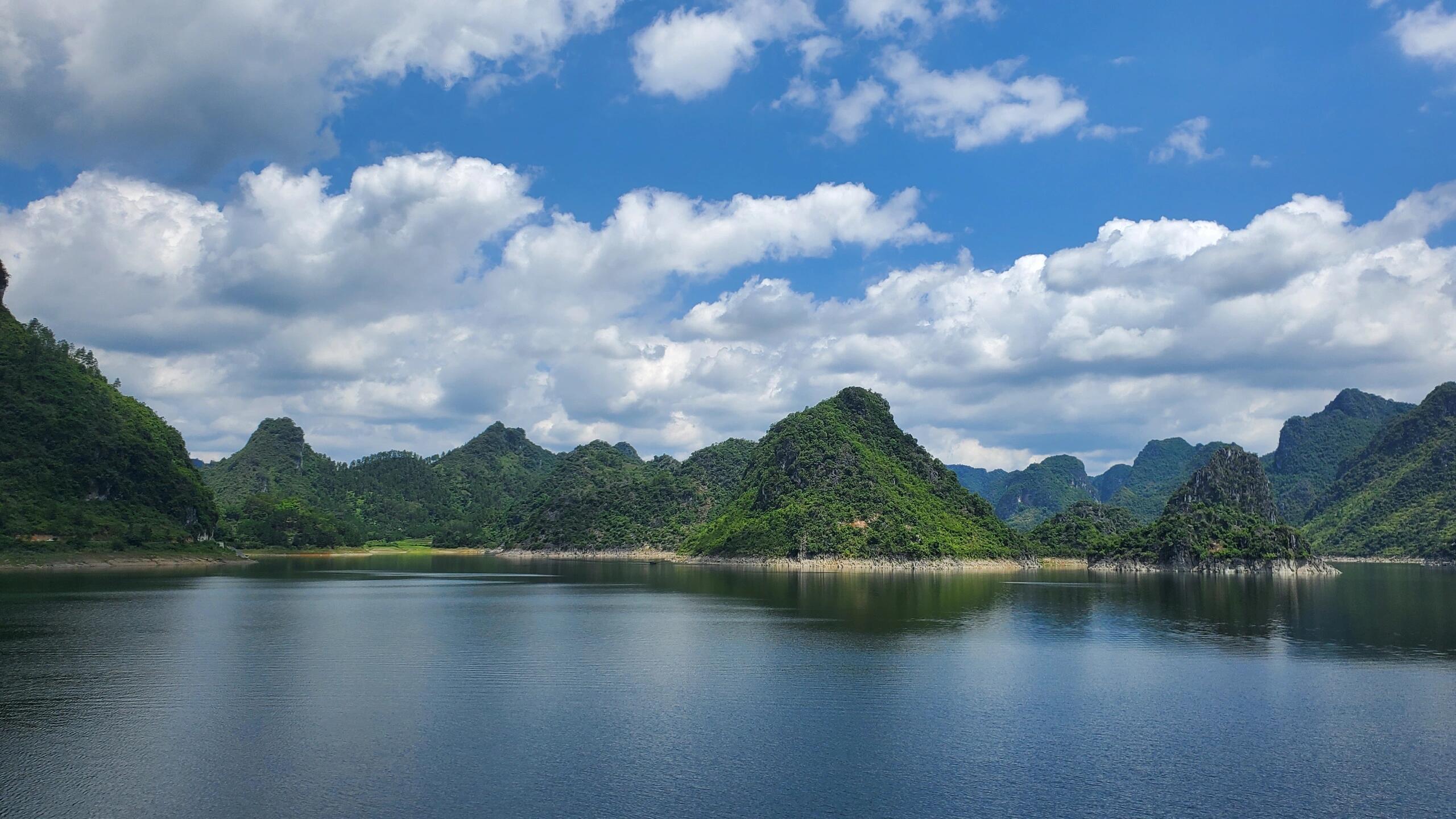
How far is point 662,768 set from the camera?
33406mm

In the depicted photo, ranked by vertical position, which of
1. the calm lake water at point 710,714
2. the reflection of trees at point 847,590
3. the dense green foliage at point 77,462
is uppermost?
the dense green foliage at point 77,462

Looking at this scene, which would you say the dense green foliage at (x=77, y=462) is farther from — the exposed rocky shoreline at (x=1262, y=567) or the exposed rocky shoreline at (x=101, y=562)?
the exposed rocky shoreline at (x=1262, y=567)

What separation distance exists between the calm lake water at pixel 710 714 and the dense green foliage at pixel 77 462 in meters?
79.7

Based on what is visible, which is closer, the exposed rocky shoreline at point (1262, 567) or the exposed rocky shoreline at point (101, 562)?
the exposed rocky shoreline at point (101, 562)

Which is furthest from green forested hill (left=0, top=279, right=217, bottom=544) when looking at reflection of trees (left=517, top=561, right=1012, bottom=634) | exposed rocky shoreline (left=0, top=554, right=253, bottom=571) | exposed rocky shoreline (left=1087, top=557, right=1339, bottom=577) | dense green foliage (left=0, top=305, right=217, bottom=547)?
exposed rocky shoreline (left=1087, top=557, right=1339, bottom=577)

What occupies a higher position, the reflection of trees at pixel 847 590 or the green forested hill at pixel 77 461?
the green forested hill at pixel 77 461

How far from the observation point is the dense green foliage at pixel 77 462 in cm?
14938

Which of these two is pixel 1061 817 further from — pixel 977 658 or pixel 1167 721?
pixel 977 658

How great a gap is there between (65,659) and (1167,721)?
62895mm

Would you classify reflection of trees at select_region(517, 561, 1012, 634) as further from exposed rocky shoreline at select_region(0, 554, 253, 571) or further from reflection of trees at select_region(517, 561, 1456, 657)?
exposed rocky shoreline at select_region(0, 554, 253, 571)

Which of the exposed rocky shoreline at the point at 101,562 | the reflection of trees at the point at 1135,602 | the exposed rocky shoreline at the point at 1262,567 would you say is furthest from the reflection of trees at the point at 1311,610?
the exposed rocky shoreline at the point at 101,562

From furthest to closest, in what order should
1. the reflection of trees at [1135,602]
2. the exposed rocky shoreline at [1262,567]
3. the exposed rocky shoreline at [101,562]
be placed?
the exposed rocky shoreline at [1262,567] < the exposed rocky shoreline at [101,562] < the reflection of trees at [1135,602]

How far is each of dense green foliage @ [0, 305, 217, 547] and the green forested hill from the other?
180mm

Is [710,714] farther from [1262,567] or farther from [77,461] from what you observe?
[1262,567]
